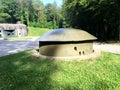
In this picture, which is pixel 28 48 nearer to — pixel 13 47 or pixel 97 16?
pixel 13 47

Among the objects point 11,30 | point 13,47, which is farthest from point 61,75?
point 11,30

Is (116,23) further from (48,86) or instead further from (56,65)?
(48,86)

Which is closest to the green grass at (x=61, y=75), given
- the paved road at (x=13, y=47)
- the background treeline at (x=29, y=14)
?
the paved road at (x=13, y=47)

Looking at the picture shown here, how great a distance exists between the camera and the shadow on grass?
544 cm

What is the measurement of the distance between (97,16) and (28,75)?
1528 centimetres

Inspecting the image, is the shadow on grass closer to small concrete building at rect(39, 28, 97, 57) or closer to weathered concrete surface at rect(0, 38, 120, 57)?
small concrete building at rect(39, 28, 97, 57)

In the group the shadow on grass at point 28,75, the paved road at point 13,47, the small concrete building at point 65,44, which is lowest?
the paved road at point 13,47

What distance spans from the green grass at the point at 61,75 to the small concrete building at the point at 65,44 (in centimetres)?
57

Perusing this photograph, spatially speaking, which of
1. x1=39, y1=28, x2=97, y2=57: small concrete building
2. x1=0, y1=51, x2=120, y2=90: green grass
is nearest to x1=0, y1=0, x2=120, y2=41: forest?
x1=39, y1=28, x2=97, y2=57: small concrete building

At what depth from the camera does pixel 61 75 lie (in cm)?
621

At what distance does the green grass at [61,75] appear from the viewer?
5.43 m

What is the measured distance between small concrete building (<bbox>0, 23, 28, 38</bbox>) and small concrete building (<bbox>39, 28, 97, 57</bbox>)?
29.3 m

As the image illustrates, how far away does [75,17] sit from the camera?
72.3 ft

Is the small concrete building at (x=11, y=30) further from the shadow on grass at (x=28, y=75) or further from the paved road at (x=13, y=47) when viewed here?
the shadow on grass at (x=28, y=75)
